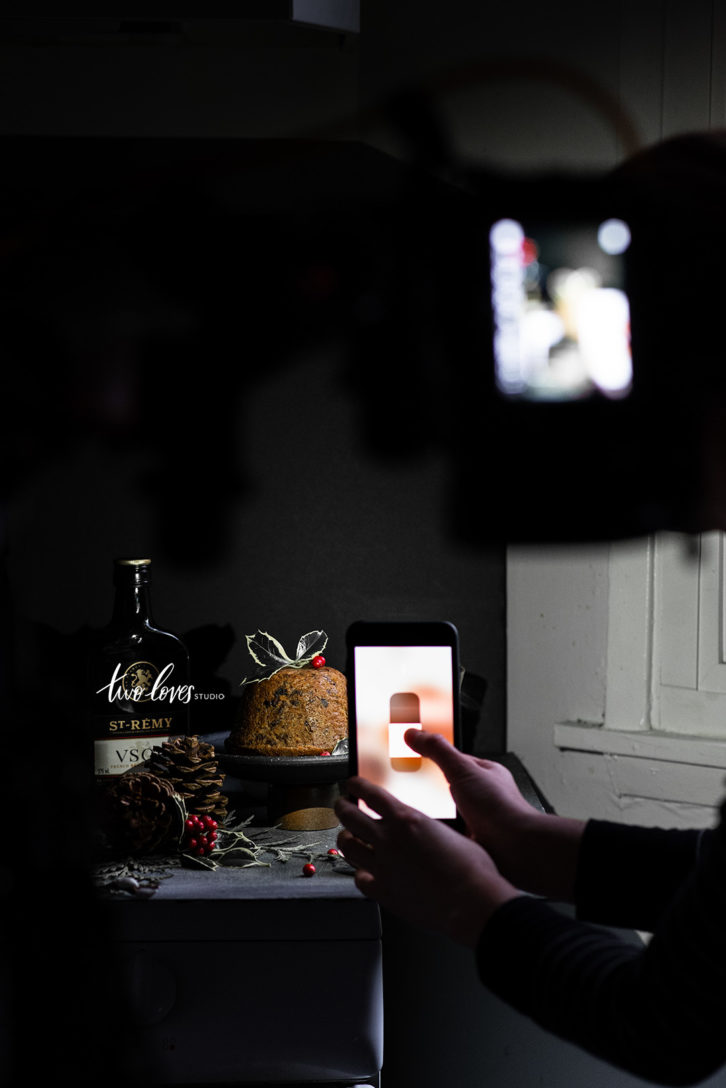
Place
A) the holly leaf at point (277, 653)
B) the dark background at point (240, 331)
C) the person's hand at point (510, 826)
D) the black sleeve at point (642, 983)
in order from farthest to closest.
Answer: the dark background at point (240, 331)
the holly leaf at point (277, 653)
the person's hand at point (510, 826)
the black sleeve at point (642, 983)

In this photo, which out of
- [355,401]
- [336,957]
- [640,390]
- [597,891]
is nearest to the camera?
[597,891]

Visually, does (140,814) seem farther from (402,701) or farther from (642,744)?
(642,744)

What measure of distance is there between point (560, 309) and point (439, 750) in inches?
29.9

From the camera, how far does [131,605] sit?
1.18m

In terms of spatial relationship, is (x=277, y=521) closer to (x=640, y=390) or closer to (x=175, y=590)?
(x=175, y=590)

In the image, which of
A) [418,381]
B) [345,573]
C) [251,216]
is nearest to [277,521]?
[345,573]

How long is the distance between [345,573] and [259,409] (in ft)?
0.87

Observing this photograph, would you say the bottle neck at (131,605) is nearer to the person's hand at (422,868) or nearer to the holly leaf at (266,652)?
the holly leaf at (266,652)

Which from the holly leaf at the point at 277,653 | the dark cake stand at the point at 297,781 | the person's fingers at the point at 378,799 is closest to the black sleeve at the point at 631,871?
the person's fingers at the point at 378,799

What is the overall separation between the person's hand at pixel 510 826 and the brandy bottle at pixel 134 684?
0.51 metres

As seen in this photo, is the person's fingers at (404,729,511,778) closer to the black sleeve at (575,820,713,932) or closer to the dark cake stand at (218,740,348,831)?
the black sleeve at (575,820,713,932)

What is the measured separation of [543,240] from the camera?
51.5 inches

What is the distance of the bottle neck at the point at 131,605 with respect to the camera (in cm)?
118

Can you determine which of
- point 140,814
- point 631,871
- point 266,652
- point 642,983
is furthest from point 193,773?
point 642,983
